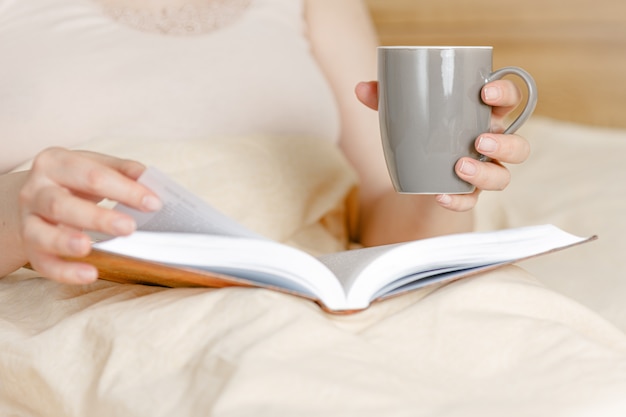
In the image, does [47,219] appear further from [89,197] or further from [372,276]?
[372,276]

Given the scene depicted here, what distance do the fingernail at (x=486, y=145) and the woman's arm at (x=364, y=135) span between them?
0.19 meters

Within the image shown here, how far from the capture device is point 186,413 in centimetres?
61

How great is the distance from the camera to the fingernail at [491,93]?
82 cm

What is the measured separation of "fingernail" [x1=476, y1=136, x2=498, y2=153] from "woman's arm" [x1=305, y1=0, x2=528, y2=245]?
188 millimetres

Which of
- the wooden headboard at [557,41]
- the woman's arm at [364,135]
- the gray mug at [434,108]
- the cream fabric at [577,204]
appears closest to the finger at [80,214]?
the gray mug at [434,108]

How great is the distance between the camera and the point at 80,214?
2.14 feet

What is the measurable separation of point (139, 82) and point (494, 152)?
0.47m

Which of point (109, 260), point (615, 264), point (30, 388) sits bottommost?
point (615, 264)

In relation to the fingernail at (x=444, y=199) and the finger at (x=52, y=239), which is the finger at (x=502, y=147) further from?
the finger at (x=52, y=239)

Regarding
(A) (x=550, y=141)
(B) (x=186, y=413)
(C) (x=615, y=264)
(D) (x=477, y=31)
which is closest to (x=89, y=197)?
(B) (x=186, y=413)

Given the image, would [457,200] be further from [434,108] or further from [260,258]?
[260,258]

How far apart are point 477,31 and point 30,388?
124cm

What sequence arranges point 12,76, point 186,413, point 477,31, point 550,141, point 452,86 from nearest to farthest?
1. point 186,413
2. point 452,86
3. point 12,76
4. point 550,141
5. point 477,31

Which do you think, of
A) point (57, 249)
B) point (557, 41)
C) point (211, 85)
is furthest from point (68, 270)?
point (557, 41)
